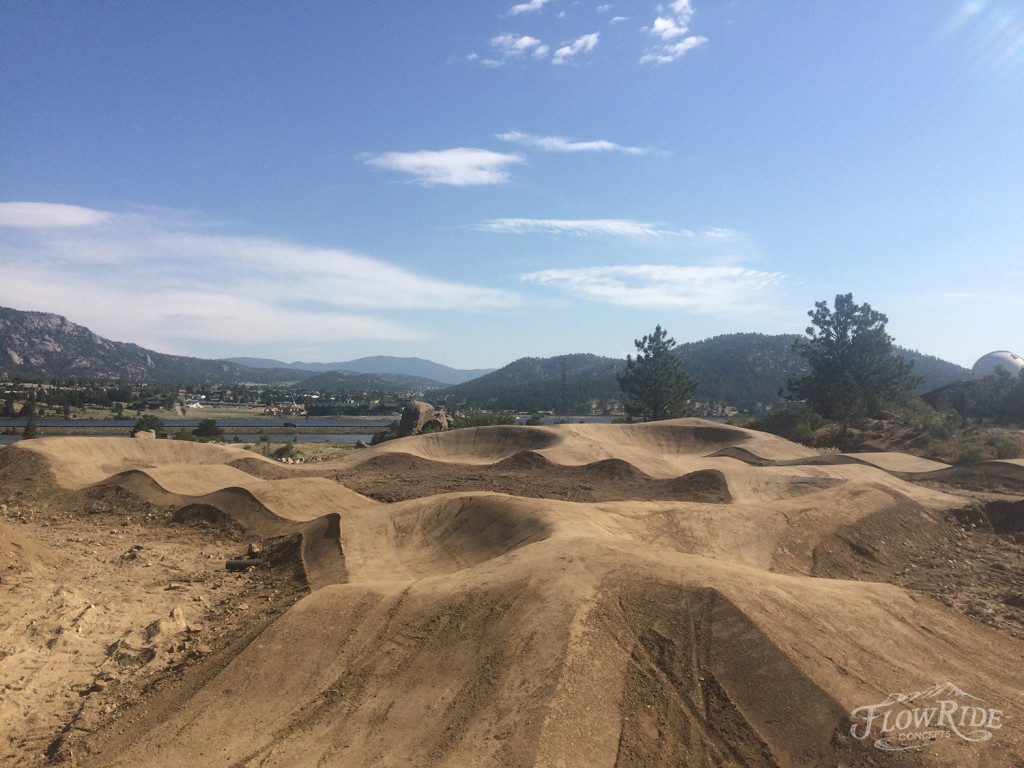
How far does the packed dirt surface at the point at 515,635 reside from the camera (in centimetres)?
659

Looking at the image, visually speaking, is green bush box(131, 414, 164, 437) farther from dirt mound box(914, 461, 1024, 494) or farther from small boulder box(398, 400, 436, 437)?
dirt mound box(914, 461, 1024, 494)

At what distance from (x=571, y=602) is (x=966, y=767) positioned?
4.60m

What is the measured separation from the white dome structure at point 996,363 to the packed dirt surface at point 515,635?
55.2m

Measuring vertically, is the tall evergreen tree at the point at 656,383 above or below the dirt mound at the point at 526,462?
above

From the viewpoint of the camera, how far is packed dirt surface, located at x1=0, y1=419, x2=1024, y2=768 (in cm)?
659

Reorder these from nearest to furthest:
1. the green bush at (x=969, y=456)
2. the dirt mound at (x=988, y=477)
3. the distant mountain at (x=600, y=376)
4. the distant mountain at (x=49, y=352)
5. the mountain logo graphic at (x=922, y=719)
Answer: the mountain logo graphic at (x=922, y=719), the dirt mound at (x=988, y=477), the green bush at (x=969, y=456), the distant mountain at (x=600, y=376), the distant mountain at (x=49, y=352)

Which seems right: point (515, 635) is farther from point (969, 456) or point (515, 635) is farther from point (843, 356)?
point (843, 356)

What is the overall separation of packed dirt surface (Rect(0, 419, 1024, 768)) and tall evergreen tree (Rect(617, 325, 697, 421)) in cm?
3217

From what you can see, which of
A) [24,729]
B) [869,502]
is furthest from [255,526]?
[869,502]

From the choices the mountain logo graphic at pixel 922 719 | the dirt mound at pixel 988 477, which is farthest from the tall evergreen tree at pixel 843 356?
the mountain logo graphic at pixel 922 719

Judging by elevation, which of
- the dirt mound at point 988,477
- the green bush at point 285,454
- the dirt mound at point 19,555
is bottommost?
the green bush at point 285,454

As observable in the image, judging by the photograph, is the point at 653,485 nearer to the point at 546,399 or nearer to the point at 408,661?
the point at 408,661

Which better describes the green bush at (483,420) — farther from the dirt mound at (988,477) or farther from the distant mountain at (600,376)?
the distant mountain at (600,376)

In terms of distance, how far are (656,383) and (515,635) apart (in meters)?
43.9
